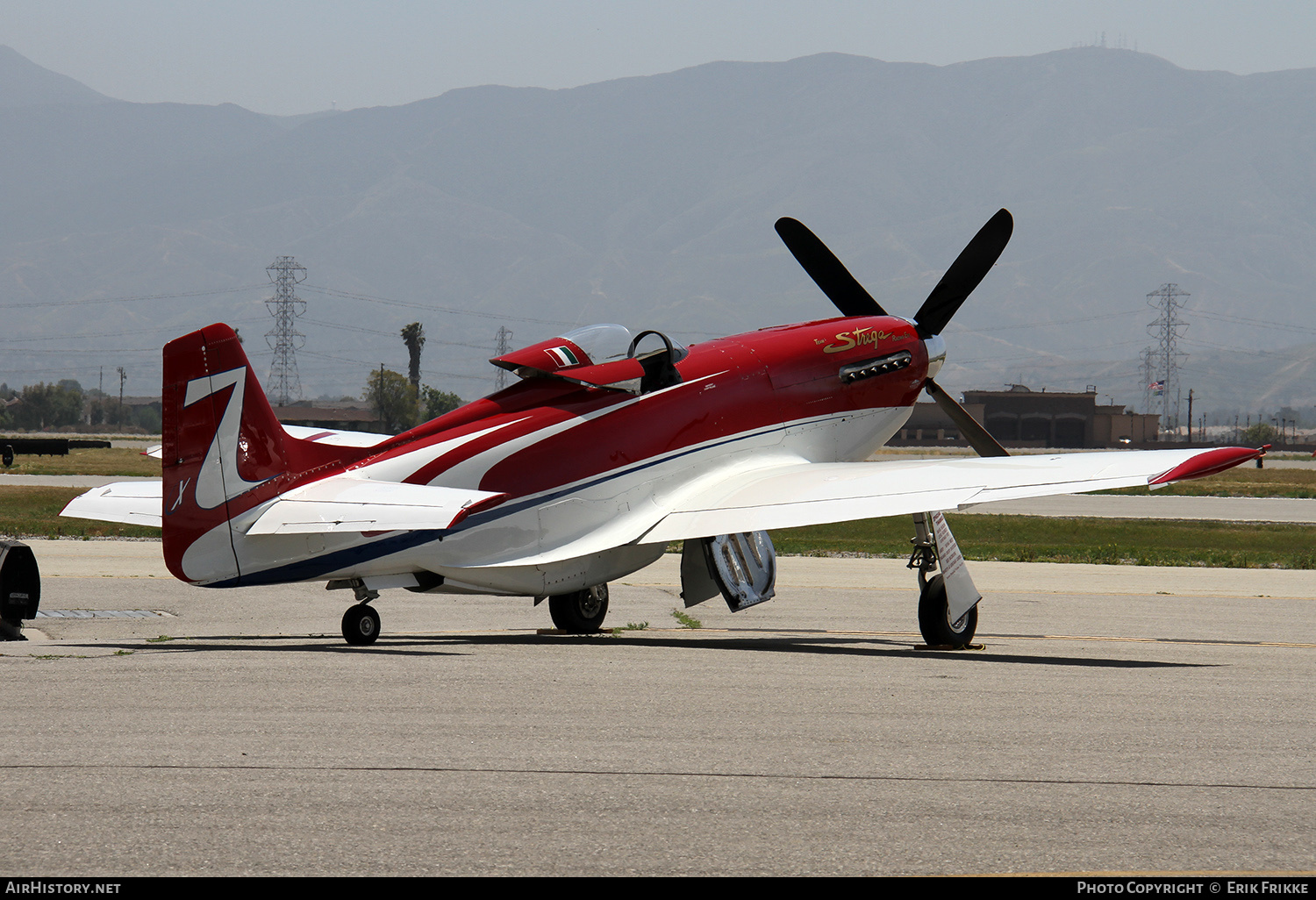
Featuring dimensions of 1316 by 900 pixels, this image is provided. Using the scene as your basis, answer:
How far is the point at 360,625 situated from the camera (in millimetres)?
13461

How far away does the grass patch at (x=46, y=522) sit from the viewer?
1206 inches

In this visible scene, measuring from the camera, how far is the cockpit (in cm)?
1427

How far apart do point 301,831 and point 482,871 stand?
3.34 feet

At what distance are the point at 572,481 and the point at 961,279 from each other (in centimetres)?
751

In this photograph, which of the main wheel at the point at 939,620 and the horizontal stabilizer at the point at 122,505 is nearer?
the horizontal stabilizer at the point at 122,505

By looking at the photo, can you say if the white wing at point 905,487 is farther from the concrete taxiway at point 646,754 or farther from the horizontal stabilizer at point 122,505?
the horizontal stabilizer at point 122,505

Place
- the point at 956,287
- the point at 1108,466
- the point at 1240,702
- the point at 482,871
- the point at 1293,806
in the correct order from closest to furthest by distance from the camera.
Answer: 1. the point at 482,871
2. the point at 1293,806
3. the point at 1240,702
4. the point at 1108,466
5. the point at 956,287

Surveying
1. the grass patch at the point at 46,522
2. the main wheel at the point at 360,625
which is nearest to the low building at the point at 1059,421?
the grass patch at the point at 46,522

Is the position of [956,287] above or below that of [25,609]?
above

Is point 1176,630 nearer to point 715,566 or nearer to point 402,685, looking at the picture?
point 715,566

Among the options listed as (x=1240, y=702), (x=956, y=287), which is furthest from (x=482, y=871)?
(x=956, y=287)

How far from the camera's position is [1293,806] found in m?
6.80

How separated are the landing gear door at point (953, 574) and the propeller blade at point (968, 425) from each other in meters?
2.52

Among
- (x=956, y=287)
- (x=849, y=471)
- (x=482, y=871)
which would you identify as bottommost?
(x=482, y=871)
